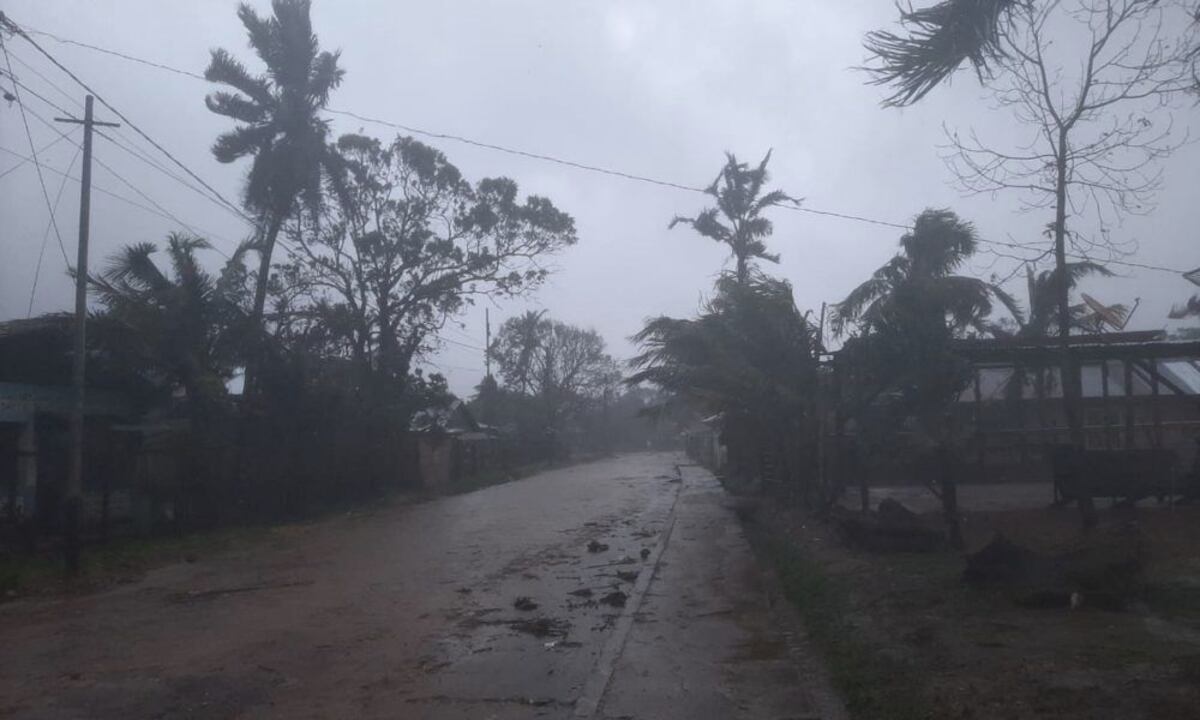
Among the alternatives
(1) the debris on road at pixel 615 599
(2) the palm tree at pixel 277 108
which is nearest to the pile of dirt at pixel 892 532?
(1) the debris on road at pixel 615 599

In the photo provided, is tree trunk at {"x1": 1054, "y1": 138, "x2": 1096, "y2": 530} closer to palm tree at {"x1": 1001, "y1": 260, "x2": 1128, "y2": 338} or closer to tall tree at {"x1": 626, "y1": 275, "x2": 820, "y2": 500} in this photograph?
palm tree at {"x1": 1001, "y1": 260, "x2": 1128, "y2": 338}

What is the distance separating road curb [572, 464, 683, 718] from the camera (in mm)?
7781

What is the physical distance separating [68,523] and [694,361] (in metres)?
13.0

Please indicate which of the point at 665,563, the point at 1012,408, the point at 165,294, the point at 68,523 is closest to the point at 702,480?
the point at 1012,408

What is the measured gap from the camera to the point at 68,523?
15.7 metres

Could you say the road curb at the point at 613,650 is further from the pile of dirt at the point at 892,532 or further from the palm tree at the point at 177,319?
the palm tree at the point at 177,319

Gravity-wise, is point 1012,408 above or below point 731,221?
below

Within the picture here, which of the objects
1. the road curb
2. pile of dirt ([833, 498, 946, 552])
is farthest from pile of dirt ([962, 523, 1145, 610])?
the road curb

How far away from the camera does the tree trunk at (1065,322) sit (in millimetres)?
12523

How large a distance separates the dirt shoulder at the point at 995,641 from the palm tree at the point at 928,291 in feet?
13.6

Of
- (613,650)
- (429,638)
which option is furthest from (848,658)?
(429,638)

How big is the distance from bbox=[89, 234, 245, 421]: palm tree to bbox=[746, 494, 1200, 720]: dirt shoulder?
15.3m

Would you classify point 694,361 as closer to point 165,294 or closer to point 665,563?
point 665,563

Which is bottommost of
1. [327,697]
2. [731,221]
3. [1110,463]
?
[327,697]
